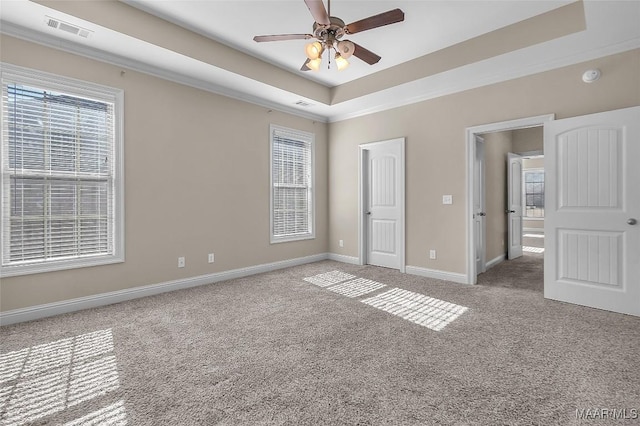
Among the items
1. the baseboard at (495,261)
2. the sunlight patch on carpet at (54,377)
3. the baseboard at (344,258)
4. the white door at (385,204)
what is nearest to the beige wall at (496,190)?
the baseboard at (495,261)

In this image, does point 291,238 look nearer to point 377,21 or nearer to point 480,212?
point 480,212

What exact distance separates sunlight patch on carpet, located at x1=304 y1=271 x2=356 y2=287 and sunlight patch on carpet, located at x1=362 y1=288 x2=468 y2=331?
81 centimetres

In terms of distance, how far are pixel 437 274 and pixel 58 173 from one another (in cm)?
486

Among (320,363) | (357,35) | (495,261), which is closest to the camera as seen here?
(320,363)

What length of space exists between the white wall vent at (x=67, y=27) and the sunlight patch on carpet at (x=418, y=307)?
3.99 m

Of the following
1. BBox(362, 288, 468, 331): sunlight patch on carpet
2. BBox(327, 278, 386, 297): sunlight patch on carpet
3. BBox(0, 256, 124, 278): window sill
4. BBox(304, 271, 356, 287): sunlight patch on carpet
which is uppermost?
BBox(0, 256, 124, 278): window sill

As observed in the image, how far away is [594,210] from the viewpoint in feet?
10.7

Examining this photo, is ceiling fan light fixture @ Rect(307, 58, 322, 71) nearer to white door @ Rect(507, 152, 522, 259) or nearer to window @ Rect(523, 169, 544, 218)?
white door @ Rect(507, 152, 522, 259)

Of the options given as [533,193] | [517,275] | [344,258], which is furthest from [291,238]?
[533,193]

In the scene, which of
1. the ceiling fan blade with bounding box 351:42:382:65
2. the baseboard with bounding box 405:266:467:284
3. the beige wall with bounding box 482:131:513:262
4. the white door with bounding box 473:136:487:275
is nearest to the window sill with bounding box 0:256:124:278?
the ceiling fan blade with bounding box 351:42:382:65

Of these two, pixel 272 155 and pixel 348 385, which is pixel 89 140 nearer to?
pixel 272 155

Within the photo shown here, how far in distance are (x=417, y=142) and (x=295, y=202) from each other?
7.63 feet

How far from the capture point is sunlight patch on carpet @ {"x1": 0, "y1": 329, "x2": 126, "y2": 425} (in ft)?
5.73

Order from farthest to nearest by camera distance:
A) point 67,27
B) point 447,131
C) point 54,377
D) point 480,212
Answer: point 480,212
point 447,131
point 67,27
point 54,377
